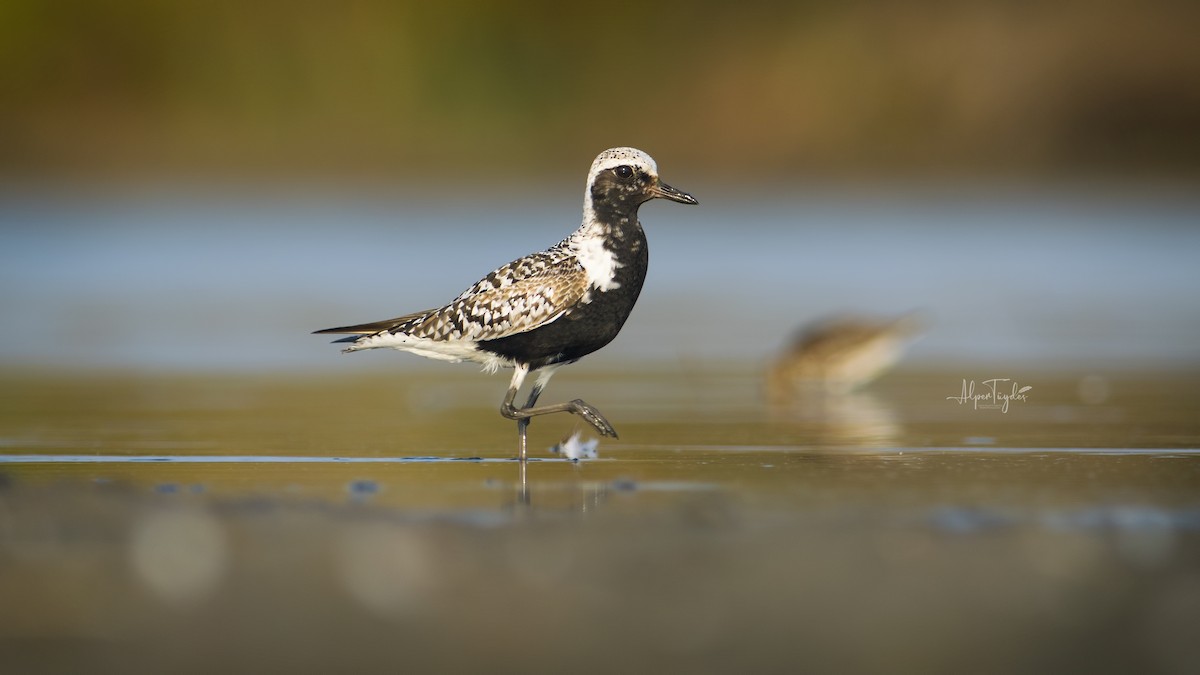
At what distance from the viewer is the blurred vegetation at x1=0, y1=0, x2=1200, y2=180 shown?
36062mm

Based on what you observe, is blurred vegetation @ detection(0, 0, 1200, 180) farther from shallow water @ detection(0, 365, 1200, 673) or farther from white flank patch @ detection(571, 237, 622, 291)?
white flank patch @ detection(571, 237, 622, 291)

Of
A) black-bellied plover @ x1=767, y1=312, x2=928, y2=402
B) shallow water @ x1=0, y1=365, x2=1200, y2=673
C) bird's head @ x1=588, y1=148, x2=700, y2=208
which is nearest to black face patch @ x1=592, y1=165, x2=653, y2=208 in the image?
bird's head @ x1=588, y1=148, x2=700, y2=208

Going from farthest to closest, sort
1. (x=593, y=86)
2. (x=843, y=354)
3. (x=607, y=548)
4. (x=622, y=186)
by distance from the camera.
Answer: (x=593, y=86) < (x=843, y=354) < (x=622, y=186) < (x=607, y=548)

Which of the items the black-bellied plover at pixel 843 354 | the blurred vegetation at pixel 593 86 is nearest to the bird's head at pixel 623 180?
the black-bellied plover at pixel 843 354

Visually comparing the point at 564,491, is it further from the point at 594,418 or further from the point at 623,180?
the point at 623,180

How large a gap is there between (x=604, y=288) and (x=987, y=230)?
1859 cm

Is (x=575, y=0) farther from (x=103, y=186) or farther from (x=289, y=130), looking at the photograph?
(x=103, y=186)

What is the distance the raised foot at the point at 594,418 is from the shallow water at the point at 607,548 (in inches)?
5.6

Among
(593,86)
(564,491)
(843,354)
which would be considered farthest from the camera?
(593,86)

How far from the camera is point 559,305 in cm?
895

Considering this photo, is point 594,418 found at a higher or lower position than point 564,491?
higher

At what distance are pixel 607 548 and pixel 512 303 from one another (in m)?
3.30

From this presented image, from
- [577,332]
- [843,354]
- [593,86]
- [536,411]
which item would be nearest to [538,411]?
[536,411]

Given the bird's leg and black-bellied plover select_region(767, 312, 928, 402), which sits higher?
black-bellied plover select_region(767, 312, 928, 402)
